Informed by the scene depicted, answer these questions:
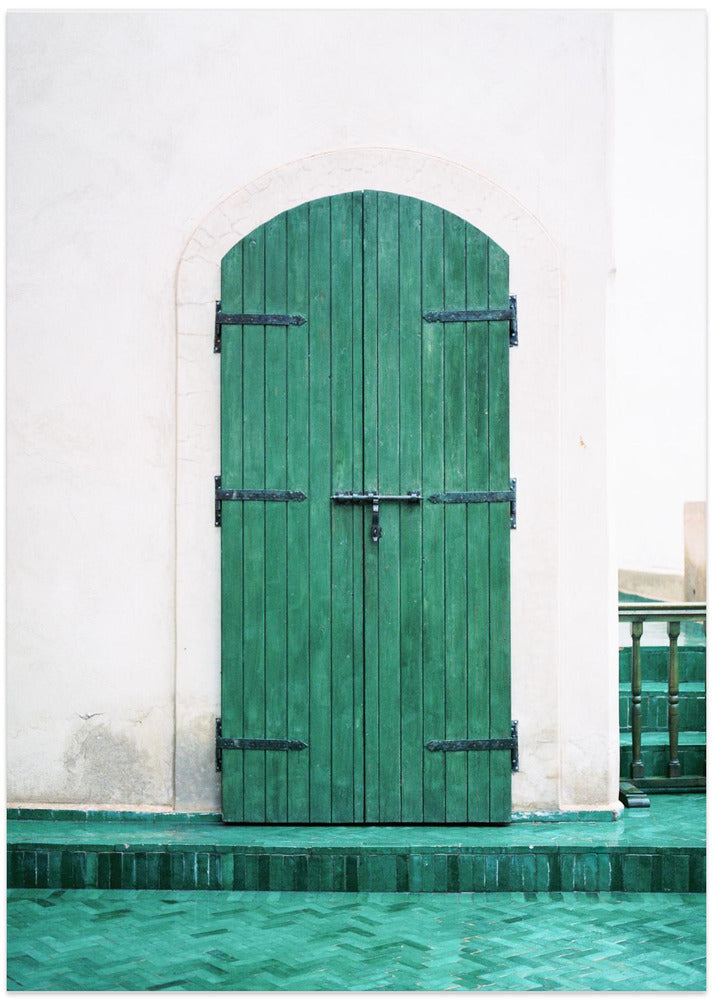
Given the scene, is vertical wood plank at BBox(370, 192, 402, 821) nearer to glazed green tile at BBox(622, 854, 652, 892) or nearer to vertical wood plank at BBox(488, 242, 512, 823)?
vertical wood plank at BBox(488, 242, 512, 823)

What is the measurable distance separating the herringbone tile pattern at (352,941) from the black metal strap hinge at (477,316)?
232cm

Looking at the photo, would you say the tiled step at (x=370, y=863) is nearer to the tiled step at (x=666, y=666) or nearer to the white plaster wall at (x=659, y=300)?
the tiled step at (x=666, y=666)

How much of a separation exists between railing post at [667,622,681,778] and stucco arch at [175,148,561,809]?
2.41 feet

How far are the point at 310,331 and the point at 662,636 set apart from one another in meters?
3.92

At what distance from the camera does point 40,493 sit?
4.75 metres

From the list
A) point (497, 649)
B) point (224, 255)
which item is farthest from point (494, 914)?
point (224, 255)

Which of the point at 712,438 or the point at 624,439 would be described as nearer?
the point at 712,438

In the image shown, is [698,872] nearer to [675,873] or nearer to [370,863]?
[675,873]

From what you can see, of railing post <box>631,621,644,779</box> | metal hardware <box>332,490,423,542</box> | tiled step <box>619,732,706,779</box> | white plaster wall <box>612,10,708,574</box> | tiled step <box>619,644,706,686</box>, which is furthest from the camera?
white plaster wall <box>612,10,708,574</box>

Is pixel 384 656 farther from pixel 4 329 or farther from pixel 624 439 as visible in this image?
pixel 624 439

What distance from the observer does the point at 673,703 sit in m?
5.11

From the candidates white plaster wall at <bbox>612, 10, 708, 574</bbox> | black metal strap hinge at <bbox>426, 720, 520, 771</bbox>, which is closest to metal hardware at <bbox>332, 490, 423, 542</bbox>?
black metal strap hinge at <bbox>426, 720, 520, 771</bbox>

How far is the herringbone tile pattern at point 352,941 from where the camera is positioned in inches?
138

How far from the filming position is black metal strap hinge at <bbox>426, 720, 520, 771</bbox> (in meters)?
4.60
